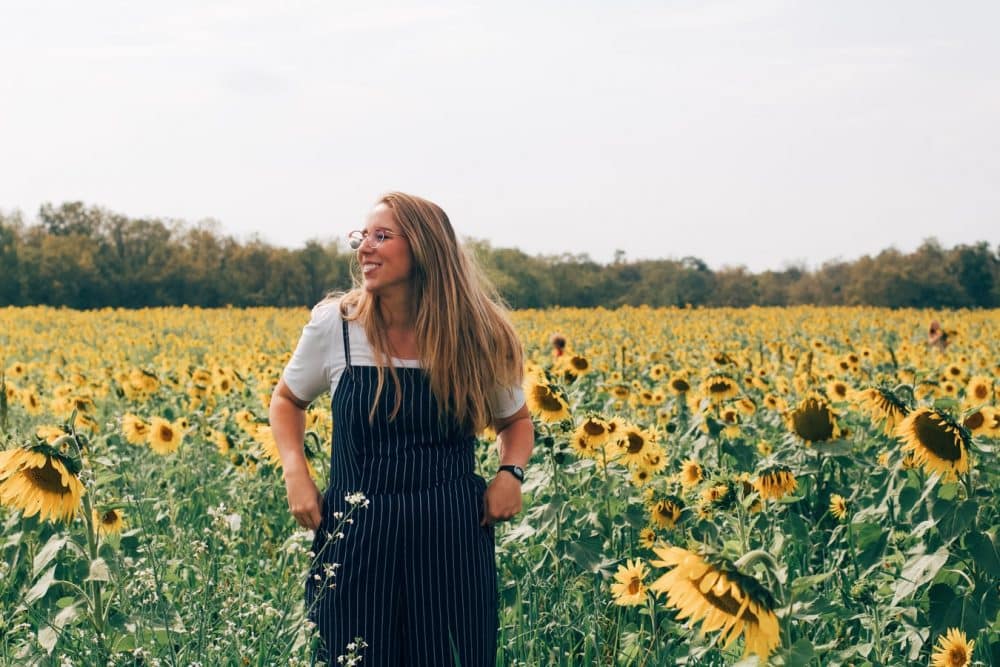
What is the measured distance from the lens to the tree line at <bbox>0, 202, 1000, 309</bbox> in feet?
132

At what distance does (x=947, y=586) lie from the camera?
9.78ft

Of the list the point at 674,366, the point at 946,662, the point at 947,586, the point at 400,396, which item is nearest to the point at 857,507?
the point at 947,586

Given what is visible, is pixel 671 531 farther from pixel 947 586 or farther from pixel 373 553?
pixel 373 553

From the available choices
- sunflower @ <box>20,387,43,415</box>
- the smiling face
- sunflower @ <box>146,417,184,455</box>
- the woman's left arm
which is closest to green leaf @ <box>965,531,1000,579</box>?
the woman's left arm

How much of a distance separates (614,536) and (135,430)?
251 cm

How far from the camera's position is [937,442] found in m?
2.95

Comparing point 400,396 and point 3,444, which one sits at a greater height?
point 400,396

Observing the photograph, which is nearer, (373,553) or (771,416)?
(373,553)

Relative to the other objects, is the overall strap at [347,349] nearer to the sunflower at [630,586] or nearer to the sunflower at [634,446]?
the sunflower at [630,586]

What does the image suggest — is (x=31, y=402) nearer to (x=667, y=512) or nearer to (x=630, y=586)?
(x=667, y=512)

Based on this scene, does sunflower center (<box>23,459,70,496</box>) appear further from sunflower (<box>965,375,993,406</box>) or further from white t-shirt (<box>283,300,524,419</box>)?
sunflower (<box>965,375,993,406</box>)

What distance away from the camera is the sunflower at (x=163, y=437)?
196 inches

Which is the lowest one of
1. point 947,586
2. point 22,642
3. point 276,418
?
point 22,642

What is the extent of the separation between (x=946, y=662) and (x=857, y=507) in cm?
195
